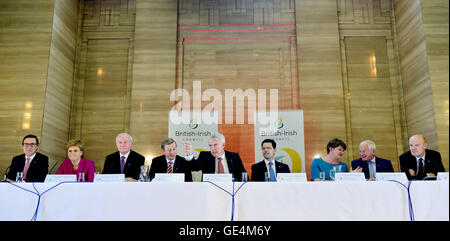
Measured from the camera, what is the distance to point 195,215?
2.65 meters

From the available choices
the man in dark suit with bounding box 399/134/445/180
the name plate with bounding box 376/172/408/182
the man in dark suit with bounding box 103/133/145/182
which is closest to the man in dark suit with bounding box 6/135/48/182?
the man in dark suit with bounding box 103/133/145/182

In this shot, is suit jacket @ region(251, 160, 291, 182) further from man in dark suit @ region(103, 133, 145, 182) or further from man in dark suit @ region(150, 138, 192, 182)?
man in dark suit @ region(103, 133, 145, 182)

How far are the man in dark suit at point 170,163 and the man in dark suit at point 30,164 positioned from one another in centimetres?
122

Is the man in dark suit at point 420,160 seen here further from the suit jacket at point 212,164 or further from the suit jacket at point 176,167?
the suit jacket at point 176,167

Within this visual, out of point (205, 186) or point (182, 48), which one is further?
point (182, 48)

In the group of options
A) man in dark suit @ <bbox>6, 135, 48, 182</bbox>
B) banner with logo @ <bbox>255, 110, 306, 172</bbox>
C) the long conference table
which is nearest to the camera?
the long conference table

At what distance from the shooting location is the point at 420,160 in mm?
4035

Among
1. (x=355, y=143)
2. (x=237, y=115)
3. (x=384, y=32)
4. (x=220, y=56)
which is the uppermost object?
(x=384, y=32)

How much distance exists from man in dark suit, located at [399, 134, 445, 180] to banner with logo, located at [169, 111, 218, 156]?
2851mm

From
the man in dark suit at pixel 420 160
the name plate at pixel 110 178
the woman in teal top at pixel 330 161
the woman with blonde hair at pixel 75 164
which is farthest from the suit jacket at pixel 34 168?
the man in dark suit at pixel 420 160

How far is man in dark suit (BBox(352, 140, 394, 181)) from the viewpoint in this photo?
13.5 feet

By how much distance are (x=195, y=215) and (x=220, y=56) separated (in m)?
4.37
